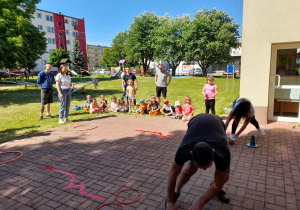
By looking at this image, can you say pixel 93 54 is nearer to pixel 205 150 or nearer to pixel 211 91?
pixel 211 91

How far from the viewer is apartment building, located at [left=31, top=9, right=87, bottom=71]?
55.5 metres

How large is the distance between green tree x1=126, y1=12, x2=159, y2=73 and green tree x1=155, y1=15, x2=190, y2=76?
2817 mm

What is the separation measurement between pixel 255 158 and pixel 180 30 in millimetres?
41395

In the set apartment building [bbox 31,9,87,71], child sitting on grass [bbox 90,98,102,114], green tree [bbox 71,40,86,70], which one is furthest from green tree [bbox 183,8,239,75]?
apartment building [bbox 31,9,87,71]

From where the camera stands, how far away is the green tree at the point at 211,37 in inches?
1422

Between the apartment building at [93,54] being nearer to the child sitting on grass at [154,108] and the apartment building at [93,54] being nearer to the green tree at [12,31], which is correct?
the green tree at [12,31]

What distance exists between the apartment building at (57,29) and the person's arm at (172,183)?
59.4 meters

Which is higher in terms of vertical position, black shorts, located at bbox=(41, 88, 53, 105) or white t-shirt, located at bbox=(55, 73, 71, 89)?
white t-shirt, located at bbox=(55, 73, 71, 89)

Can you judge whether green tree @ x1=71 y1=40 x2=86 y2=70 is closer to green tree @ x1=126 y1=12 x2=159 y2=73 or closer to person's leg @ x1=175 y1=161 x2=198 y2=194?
green tree @ x1=126 y1=12 x2=159 y2=73

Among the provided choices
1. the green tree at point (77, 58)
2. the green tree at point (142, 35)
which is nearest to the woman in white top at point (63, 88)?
the green tree at point (142, 35)

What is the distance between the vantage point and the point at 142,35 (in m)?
46.5

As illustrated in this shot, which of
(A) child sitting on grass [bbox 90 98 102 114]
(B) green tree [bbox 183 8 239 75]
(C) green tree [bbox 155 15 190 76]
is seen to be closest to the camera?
(A) child sitting on grass [bbox 90 98 102 114]

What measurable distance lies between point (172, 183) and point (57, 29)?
65.8 metres

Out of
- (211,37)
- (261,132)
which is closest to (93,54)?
(211,37)
